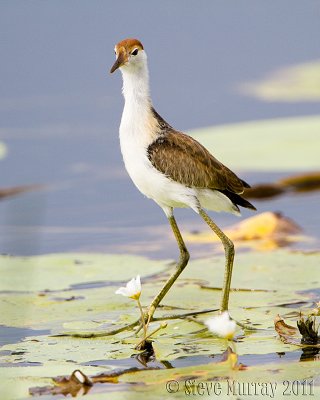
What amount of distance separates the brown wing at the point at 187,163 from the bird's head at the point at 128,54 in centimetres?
45

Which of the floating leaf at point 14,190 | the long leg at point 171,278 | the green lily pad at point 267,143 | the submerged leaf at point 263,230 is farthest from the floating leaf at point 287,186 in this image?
the long leg at point 171,278

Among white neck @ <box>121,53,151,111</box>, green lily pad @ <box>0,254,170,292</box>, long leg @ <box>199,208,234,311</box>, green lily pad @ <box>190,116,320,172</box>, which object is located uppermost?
green lily pad @ <box>190,116,320,172</box>

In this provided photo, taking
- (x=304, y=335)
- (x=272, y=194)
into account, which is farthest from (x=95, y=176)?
(x=304, y=335)

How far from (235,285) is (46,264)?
142 centimetres

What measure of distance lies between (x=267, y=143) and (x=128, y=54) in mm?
4723

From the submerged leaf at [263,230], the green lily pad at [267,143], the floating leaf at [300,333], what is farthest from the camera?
the green lily pad at [267,143]

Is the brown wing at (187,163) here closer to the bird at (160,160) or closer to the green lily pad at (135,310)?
the bird at (160,160)

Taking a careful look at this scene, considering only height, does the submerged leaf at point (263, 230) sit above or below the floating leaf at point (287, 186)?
below

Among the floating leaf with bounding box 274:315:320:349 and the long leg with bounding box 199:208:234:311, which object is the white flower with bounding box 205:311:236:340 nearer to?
the floating leaf with bounding box 274:315:320:349

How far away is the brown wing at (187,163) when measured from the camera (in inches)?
289

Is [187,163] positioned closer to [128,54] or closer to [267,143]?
[128,54]

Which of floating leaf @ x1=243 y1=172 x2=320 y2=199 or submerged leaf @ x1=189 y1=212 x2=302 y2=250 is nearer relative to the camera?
submerged leaf @ x1=189 y1=212 x2=302 y2=250

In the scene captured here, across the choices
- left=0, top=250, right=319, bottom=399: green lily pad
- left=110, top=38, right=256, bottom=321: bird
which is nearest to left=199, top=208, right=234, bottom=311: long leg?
left=110, top=38, right=256, bottom=321: bird

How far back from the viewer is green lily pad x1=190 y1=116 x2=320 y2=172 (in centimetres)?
1116
